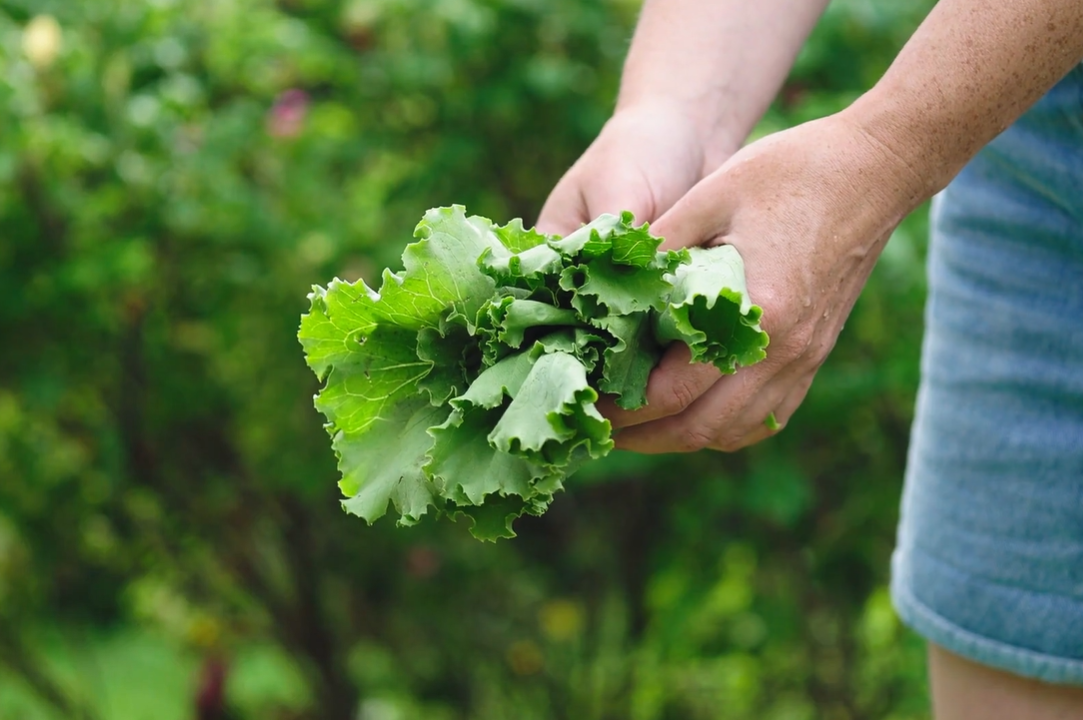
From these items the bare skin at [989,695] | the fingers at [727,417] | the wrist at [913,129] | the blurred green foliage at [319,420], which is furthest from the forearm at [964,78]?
the blurred green foliage at [319,420]

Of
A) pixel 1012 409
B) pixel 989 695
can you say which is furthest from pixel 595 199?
pixel 989 695

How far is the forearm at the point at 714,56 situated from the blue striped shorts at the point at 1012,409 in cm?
34

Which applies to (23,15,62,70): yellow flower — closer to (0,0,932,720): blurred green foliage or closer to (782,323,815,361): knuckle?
(0,0,932,720): blurred green foliage

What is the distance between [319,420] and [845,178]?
2424 mm

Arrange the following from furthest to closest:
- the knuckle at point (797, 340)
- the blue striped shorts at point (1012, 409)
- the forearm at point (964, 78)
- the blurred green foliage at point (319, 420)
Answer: the blurred green foliage at point (319, 420), the blue striped shorts at point (1012, 409), the knuckle at point (797, 340), the forearm at point (964, 78)

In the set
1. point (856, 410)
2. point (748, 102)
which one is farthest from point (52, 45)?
point (856, 410)

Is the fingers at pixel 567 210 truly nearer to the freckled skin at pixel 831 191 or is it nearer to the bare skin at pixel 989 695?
the freckled skin at pixel 831 191

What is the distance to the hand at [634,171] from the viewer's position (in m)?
1.68

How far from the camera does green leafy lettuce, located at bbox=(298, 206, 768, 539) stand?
133 cm

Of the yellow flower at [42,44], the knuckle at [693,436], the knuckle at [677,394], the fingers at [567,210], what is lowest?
the yellow flower at [42,44]

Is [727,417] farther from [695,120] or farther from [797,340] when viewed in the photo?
→ [695,120]

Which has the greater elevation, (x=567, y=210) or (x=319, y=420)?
(x=567, y=210)

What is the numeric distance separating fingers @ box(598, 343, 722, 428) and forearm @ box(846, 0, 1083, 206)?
0.33 metres

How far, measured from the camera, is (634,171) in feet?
5.54
